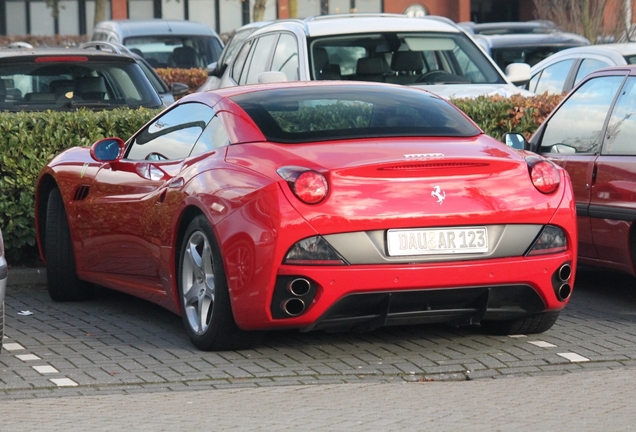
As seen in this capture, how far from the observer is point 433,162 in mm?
6727

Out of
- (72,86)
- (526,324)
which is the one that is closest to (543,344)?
(526,324)

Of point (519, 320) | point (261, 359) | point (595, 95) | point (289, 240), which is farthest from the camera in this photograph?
point (595, 95)

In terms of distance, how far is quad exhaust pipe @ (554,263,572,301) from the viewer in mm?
6949

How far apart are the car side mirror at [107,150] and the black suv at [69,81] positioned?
3374 mm

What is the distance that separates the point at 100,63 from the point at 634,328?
604 cm

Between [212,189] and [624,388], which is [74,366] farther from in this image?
[624,388]

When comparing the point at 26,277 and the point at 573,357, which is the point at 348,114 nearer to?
the point at 573,357

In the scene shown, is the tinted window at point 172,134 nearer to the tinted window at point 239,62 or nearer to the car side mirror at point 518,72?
the car side mirror at point 518,72

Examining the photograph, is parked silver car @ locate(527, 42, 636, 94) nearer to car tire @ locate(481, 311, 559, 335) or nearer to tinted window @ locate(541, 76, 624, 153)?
tinted window @ locate(541, 76, 624, 153)

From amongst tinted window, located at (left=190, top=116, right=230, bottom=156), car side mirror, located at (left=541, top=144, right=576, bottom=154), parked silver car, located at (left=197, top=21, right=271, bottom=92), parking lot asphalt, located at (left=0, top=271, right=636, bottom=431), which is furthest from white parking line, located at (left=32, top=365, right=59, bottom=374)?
parked silver car, located at (left=197, top=21, right=271, bottom=92)

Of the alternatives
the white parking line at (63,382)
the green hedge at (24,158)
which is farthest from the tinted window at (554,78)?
the white parking line at (63,382)

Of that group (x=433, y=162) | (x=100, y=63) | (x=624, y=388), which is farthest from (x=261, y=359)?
(x=100, y=63)

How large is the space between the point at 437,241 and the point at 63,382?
1.91m

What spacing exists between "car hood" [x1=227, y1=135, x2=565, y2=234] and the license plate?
5 centimetres
